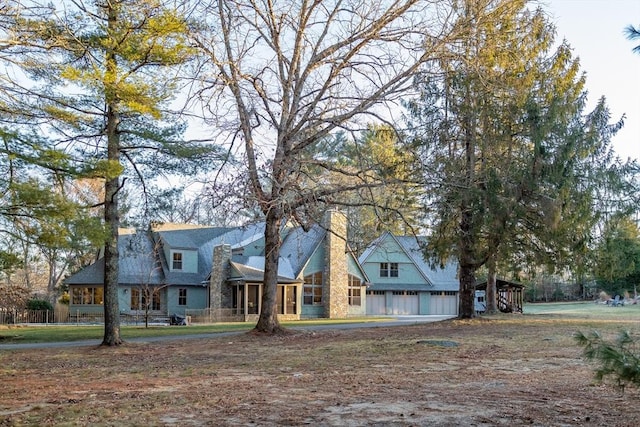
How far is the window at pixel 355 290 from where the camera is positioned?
42.0 m

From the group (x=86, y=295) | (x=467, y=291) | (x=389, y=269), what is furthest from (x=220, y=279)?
(x=467, y=291)

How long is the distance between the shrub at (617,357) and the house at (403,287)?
130ft

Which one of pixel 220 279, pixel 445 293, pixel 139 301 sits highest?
pixel 220 279

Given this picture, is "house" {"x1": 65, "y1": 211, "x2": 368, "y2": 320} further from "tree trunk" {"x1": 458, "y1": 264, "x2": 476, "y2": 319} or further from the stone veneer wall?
"tree trunk" {"x1": 458, "y1": 264, "x2": 476, "y2": 319}

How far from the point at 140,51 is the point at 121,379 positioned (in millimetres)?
7970

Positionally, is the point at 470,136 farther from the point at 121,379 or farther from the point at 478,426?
the point at 478,426

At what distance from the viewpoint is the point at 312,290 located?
3988 centimetres

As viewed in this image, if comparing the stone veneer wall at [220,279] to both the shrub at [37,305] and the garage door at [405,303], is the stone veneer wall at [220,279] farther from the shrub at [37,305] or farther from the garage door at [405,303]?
the garage door at [405,303]

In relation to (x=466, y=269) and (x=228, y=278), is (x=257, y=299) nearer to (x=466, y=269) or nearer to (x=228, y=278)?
(x=228, y=278)

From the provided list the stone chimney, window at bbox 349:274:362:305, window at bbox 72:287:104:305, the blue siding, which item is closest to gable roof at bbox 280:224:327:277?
the stone chimney

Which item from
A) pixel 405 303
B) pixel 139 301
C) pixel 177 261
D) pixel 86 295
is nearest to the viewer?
pixel 139 301

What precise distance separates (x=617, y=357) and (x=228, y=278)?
1306 inches

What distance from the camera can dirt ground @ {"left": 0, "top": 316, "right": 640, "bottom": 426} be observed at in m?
7.30

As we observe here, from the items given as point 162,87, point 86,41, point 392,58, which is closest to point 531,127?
point 392,58
